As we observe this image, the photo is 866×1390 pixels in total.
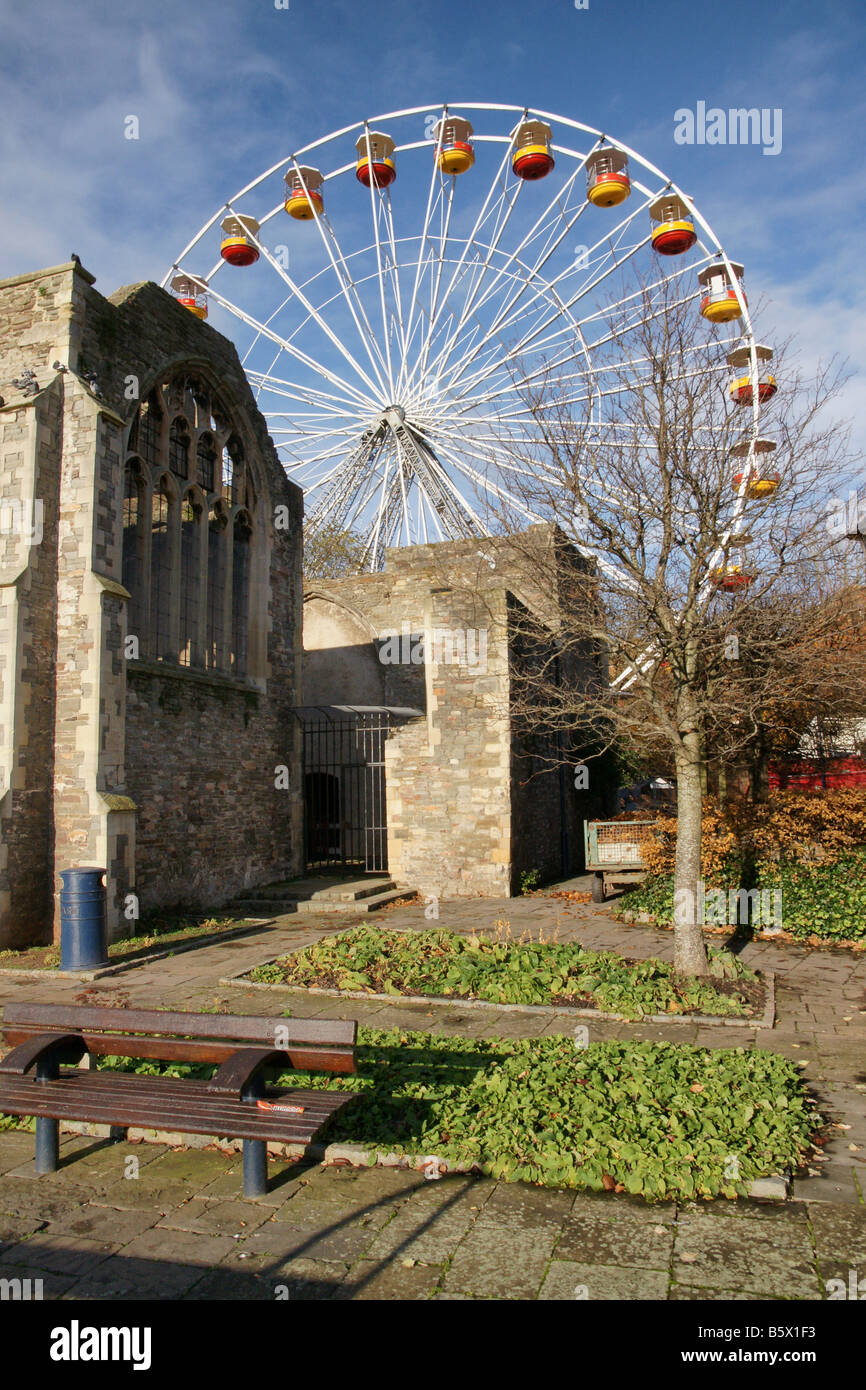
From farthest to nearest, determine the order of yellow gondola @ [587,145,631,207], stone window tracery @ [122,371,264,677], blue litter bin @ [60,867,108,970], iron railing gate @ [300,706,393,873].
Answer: iron railing gate @ [300,706,393,873], yellow gondola @ [587,145,631,207], stone window tracery @ [122,371,264,677], blue litter bin @ [60,867,108,970]

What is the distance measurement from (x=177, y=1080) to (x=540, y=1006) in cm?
354

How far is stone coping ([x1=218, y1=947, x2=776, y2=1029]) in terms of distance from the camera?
694 cm

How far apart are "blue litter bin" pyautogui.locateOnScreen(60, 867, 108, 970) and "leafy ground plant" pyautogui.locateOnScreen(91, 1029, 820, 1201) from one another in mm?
3701

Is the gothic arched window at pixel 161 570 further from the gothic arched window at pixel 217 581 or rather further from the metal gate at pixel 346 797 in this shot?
the metal gate at pixel 346 797

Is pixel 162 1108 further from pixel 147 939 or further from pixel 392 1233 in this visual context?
pixel 147 939

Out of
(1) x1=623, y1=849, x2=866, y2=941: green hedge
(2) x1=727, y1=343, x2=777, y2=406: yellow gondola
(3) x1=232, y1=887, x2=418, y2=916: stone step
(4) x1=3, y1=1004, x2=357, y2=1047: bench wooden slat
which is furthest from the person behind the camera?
(3) x1=232, y1=887, x2=418, y2=916: stone step

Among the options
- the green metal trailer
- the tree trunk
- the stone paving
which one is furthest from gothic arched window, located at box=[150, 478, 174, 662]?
the stone paving

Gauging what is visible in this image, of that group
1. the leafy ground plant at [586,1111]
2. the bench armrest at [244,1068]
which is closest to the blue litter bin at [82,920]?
the leafy ground plant at [586,1111]

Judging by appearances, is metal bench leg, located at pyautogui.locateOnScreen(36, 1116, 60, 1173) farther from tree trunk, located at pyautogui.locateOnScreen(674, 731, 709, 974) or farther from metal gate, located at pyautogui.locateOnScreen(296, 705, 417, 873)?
metal gate, located at pyautogui.locateOnScreen(296, 705, 417, 873)

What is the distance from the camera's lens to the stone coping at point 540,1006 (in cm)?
694

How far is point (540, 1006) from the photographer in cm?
730

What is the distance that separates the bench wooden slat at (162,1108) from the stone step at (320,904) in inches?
344

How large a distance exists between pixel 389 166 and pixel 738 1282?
2222cm
